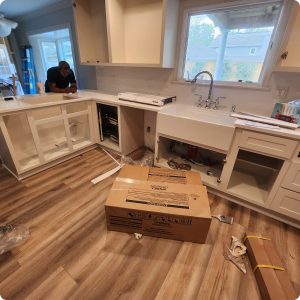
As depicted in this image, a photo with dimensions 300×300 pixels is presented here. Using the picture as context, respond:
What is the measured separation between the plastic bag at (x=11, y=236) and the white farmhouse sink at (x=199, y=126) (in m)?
1.53

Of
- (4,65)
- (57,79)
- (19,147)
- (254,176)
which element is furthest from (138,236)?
(4,65)

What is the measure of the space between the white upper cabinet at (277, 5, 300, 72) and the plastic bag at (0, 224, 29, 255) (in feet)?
8.08

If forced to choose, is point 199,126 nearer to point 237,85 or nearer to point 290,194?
point 237,85

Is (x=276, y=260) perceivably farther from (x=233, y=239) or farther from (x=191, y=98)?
(x=191, y=98)

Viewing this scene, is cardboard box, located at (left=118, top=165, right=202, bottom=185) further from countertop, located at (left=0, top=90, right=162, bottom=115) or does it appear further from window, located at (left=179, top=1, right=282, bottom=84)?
window, located at (left=179, top=1, right=282, bottom=84)

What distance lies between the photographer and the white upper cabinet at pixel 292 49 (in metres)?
1.31

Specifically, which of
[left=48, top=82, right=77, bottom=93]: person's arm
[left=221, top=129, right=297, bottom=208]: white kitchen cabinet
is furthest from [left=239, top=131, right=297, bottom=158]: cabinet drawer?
[left=48, top=82, right=77, bottom=93]: person's arm

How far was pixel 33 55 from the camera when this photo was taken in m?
4.79

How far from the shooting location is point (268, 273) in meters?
1.06

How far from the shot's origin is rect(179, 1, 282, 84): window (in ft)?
5.18

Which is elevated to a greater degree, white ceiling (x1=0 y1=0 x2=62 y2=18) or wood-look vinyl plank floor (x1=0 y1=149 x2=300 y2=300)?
white ceiling (x1=0 y1=0 x2=62 y2=18)

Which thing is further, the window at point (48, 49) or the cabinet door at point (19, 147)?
the window at point (48, 49)

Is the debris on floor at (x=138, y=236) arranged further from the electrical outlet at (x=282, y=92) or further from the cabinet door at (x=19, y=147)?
the electrical outlet at (x=282, y=92)

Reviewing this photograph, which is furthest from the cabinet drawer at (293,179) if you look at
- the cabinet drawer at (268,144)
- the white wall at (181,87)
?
the white wall at (181,87)
